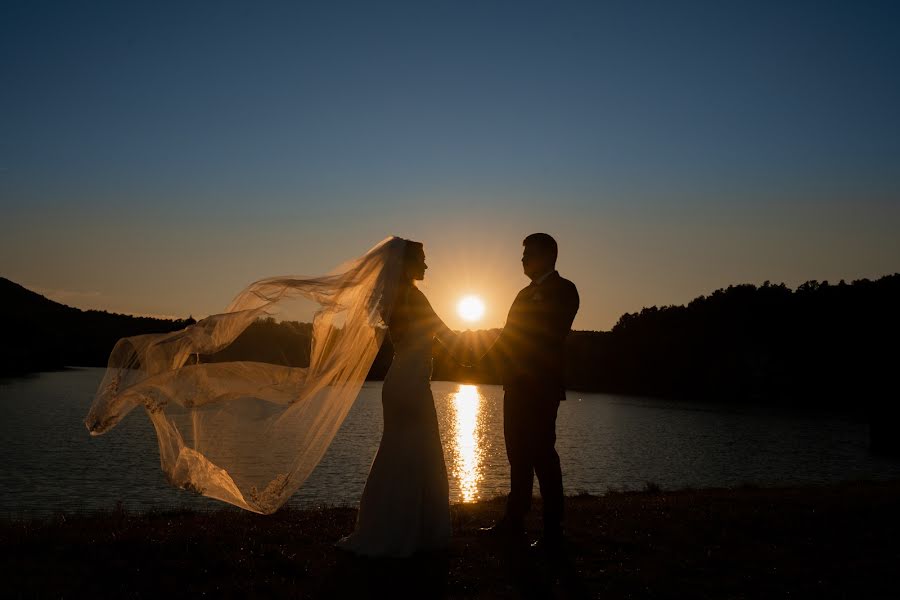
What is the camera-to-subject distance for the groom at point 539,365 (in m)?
7.09

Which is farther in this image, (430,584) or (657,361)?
(657,361)

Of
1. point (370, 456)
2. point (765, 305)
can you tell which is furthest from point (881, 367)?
point (370, 456)

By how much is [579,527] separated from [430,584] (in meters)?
3.07

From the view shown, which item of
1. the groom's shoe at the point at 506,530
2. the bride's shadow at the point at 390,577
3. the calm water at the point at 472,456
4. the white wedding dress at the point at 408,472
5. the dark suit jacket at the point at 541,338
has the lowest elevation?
the calm water at the point at 472,456

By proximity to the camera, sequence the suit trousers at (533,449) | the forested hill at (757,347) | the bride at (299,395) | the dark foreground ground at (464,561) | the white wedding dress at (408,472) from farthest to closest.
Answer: the forested hill at (757,347) → the suit trousers at (533,449) → the bride at (299,395) → the white wedding dress at (408,472) → the dark foreground ground at (464,561)

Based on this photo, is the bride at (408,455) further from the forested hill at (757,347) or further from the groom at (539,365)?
the forested hill at (757,347)

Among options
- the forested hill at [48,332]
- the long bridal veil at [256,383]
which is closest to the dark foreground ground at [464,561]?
the long bridal veil at [256,383]

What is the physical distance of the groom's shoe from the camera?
766cm

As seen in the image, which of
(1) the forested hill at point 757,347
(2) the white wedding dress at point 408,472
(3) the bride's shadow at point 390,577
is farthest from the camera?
(1) the forested hill at point 757,347

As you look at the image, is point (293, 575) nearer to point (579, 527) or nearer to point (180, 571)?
point (180, 571)

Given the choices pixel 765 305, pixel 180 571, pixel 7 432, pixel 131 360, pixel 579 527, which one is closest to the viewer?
pixel 180 571

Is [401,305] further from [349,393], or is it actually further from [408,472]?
[408,472]

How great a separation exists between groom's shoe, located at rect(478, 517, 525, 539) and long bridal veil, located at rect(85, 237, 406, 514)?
2117mm

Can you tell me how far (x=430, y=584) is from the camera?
5848 mm
